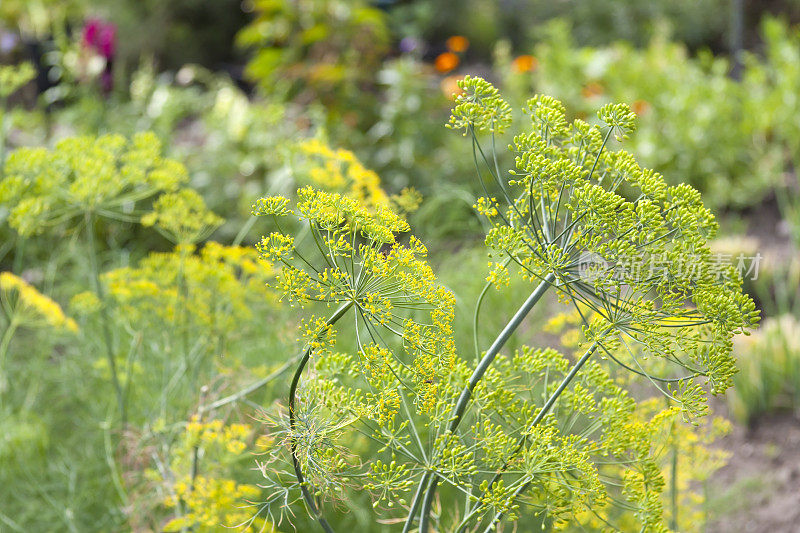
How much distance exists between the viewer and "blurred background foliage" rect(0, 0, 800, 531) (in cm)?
205

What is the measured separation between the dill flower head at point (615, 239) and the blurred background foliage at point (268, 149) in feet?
2.24

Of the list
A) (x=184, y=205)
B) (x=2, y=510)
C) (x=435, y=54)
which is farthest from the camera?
(x=435, y=54)

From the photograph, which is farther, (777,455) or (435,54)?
(435,54)

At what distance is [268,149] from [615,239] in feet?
14.9

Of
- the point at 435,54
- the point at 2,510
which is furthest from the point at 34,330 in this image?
the point at 435,54

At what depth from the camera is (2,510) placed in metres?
2.26

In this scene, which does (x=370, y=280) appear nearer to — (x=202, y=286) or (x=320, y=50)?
(x=202, y=286)

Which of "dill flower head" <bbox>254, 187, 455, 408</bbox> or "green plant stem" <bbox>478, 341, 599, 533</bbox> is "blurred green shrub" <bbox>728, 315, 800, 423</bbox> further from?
"dill flower head" <bbox>254, 187, 455, 408</bbox>

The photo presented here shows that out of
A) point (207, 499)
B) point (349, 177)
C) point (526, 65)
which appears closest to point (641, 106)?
point (526, 65)

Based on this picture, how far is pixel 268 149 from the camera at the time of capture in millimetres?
5285

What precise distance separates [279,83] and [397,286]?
16.4 feet

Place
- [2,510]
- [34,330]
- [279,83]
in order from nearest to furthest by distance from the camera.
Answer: [2,510]
[34,330]
[279,83]

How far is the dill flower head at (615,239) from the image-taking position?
952 mm

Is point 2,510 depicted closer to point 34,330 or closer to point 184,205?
point 184,205
